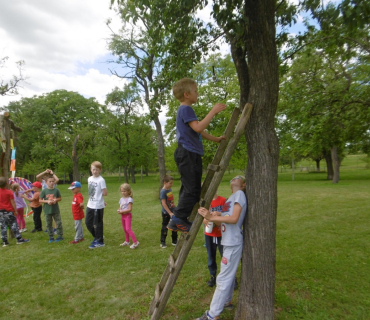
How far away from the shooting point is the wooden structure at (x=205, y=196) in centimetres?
294

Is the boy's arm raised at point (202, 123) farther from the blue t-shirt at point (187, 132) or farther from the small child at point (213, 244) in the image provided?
the small child at point (213, 244)

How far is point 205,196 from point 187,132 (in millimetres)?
828

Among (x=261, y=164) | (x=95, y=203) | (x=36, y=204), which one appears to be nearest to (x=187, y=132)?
(x=261, y=164)

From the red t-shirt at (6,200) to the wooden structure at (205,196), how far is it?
6.21 m

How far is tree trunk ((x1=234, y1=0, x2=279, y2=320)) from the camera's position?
3088 mm

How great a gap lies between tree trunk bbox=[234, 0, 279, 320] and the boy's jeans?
2.61 ft

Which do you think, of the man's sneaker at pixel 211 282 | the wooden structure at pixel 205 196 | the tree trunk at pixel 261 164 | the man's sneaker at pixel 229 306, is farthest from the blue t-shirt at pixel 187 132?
the man's sneaker at pixel 211 282

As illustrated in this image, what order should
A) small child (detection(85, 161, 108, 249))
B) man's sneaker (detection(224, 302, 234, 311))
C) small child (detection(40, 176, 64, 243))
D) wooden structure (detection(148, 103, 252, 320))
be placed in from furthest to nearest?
small child (detection(40, 176, 64, 243)) < small child (detection(85, 161, 108, 249)) < man's sneaker (detection(224, 302, 234, 311)) < wooden structure (detection(148, 103, 252, 320))

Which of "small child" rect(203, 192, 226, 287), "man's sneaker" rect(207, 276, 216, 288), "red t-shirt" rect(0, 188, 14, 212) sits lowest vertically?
"man's sneaker" rect(207, 276, 216, 288)

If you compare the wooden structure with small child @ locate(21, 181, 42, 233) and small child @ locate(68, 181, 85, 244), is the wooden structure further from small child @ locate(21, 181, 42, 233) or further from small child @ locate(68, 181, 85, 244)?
small child @ locate(21, 181, 42, 233)

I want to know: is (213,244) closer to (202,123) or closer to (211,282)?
(211,282)

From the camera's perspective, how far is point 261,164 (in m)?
3.14

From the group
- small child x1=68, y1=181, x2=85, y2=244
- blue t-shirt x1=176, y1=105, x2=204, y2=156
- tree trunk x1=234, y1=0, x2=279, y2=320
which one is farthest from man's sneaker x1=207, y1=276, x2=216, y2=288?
small child x1=68, y1=181, x2=85, y2=244

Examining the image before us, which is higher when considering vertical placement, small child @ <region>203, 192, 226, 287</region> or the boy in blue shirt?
the boy in blue shirt
